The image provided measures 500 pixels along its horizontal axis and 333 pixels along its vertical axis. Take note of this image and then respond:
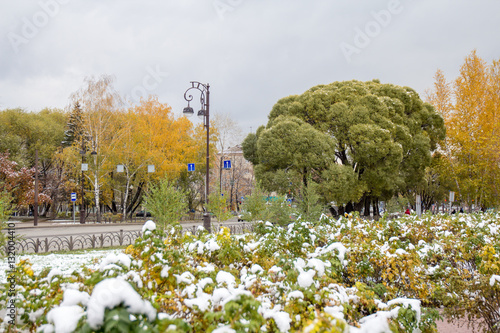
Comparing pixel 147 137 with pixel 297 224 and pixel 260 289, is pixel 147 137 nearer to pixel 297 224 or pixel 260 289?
pixel 297 224

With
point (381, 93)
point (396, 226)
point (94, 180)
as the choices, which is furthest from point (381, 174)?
point (94, 180)

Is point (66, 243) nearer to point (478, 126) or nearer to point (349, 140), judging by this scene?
point (349, 140)

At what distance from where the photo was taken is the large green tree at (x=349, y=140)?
73.2ft

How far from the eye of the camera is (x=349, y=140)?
2373 centimetres

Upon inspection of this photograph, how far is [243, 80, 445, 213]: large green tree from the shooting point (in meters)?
22.3

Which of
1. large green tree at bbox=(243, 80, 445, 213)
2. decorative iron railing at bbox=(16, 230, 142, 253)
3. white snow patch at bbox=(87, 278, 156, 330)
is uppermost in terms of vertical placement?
large green tree at bbox=(243, 80, 445, 213)

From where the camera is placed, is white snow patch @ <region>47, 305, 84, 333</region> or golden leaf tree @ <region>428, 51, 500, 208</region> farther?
golden leaf tree @ <region>428, 51, 500, 208</region>

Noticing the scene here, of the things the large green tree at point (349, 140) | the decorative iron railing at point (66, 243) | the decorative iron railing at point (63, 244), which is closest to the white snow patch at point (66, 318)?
the decorative iron railing at point (66, 243)

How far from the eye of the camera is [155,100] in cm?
3359

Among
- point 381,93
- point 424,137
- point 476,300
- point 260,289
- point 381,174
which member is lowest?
point 476,300

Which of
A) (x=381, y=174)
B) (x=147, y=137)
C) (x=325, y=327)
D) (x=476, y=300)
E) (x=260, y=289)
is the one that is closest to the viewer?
(x=325, y=327)

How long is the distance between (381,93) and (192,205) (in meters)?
23.6

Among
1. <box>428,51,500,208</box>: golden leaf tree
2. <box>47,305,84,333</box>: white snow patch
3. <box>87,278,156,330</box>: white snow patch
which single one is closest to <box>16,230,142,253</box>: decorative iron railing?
<box>47,305,84,333</box>: white snow patch

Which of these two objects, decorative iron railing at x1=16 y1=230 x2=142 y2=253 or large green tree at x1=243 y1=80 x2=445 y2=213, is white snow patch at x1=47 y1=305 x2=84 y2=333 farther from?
large green tree at x1=243 y1=80 x2=445 y2=213
